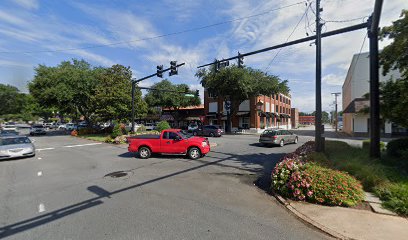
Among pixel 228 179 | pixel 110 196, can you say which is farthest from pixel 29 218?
pixel 228 179

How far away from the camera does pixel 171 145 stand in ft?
38.9

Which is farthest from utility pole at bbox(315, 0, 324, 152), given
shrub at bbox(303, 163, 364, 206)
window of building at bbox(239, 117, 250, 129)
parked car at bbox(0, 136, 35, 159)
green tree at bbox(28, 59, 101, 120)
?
window of building at bbox(239, 117, 250, 129)

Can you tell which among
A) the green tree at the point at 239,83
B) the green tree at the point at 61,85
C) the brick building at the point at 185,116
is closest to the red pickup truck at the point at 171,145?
the green tree at the point at 61,85

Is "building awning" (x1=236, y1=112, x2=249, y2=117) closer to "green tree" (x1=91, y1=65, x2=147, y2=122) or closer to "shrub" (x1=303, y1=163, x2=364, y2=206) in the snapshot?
"green tree" (x1=91, y1=65, x2=147, y2=122)

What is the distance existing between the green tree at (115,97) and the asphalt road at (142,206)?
1533cm

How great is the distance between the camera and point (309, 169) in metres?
5.98

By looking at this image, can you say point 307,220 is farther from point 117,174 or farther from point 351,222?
point 117,174

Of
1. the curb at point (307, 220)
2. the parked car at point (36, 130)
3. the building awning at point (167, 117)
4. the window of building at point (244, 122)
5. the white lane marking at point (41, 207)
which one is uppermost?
the building awning at point (167, 117)

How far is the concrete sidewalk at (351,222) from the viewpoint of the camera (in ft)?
13.0

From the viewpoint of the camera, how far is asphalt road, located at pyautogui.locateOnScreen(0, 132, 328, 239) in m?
4.14

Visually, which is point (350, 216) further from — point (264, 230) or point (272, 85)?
point (272, 85)

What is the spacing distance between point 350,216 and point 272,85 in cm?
2997

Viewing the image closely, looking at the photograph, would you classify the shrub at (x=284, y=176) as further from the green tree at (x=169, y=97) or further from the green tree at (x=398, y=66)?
the green tree at (x=169, y=97)

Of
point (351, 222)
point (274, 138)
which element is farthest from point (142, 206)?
point (274, 138)
